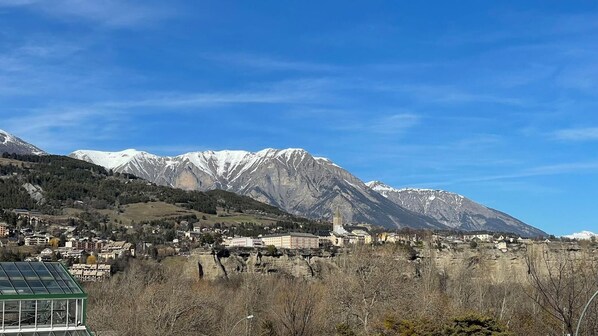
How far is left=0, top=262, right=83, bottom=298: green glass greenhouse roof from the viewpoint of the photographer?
34.7 metres

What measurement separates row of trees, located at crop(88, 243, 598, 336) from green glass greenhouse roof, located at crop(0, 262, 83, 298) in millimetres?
14811

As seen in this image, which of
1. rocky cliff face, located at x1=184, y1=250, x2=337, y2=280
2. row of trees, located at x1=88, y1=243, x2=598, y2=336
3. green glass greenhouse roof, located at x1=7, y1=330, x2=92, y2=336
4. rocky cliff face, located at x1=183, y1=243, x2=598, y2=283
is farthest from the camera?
rocky cliff face, located at x1=184, y1=250, x2=337, y2=280

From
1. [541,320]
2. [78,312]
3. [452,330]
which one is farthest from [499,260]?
[78,312]

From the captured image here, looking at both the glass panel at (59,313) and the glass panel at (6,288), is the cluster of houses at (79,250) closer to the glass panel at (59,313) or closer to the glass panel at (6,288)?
the glass panel at (6,288)

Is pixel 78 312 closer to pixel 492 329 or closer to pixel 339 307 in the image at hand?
pixel 492 329

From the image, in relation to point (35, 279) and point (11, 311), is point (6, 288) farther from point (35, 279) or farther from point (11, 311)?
point (35, 279)

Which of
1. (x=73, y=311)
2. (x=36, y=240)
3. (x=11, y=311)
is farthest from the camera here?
(x=36, y=240)

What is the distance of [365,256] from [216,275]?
55830 millimetres

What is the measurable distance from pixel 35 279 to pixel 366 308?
37.3 meters

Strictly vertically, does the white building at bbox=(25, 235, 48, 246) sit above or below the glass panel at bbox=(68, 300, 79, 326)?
above

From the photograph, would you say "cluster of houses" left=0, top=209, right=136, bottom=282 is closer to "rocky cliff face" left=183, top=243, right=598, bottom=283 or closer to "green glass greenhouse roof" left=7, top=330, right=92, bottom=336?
"rocky cliff face" left=183, top=243, right=598, bottom=283

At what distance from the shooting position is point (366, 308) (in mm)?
67188

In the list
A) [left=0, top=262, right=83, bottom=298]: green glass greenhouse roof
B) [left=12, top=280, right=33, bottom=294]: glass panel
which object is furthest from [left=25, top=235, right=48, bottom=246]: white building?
[left=12, top=280, right=33, bottom=294]: glass panel

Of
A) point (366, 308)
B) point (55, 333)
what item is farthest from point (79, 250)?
point (55, 333)
